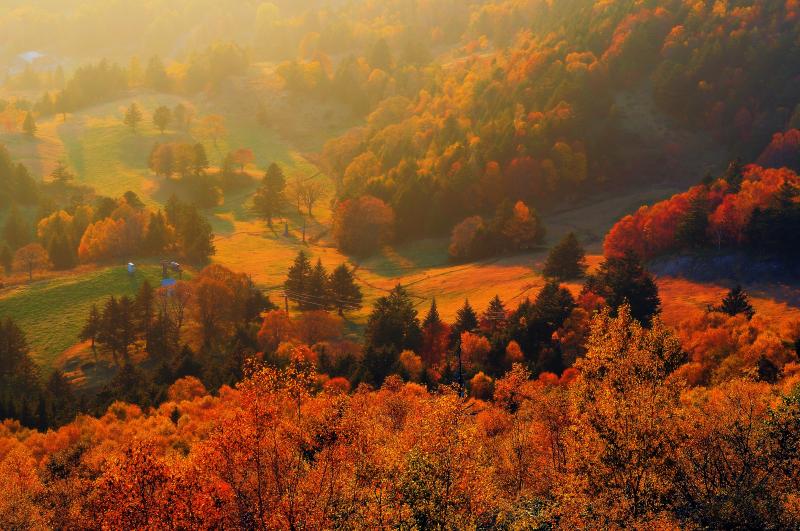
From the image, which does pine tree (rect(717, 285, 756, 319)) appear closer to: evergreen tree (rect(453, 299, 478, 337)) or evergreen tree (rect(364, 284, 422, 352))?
evergreen tree (rect(453, 299, 478, 337))

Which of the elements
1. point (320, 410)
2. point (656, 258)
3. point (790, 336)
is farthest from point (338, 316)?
point (320, 410)

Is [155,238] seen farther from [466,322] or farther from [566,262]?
[566,262]

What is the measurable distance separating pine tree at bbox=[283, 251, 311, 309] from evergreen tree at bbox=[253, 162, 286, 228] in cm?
5741

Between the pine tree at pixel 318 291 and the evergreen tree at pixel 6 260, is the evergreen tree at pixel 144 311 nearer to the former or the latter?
the pine tree at pixel 318 291

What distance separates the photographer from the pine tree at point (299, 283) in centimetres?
Answer: 12850

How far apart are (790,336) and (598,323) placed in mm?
38568

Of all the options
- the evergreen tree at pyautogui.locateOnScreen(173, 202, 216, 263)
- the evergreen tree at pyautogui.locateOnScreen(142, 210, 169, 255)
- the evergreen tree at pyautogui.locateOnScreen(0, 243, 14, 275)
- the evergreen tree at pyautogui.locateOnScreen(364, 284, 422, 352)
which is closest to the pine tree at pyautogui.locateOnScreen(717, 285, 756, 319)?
the evergreen tree at pyautogui.locateOnScreen(364, 284, 422, 352)

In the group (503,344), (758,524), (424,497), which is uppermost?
(424,497)

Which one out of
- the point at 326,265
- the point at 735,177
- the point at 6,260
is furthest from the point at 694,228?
the point at 6,260

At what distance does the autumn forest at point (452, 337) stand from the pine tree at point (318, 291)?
0.97 feet

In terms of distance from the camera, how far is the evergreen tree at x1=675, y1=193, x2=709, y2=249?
11619 cm

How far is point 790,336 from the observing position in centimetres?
7488

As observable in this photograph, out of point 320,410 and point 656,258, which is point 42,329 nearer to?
point 320,410

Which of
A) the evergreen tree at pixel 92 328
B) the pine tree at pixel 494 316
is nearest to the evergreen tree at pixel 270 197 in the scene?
the evergreen tree at pixel 92 328
